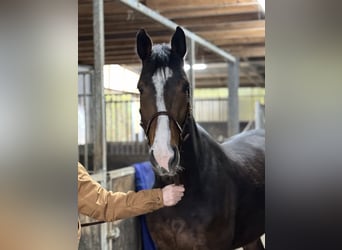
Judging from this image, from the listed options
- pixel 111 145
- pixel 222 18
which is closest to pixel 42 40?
pixel 222 18

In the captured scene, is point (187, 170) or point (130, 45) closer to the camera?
point (187, 170)

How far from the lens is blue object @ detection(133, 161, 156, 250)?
2639 mm

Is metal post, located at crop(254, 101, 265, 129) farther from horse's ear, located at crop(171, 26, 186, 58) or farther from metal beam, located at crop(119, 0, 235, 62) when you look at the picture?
horse's ear, located at crop(171, 26, 186, 58)

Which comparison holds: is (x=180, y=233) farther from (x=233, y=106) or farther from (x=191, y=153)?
(x=233, y=106)

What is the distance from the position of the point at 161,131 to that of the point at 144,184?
1.43 m

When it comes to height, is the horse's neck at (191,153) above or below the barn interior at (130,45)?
below

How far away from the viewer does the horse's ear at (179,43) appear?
1.47 metres

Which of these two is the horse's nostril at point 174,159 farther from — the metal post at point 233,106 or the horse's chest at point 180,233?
the metal post at point 233,106

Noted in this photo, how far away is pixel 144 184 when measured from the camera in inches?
107

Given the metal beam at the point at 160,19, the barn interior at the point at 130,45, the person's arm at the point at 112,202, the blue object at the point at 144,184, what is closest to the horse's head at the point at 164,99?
the person's arm at the point at 112,202

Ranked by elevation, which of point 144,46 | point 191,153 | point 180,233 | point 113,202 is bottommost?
point 180,233

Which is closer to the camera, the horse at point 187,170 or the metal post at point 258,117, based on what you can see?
the horse at point 187,170

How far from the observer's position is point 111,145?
19.5ft

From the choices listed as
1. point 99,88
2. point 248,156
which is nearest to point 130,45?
point 99,88
